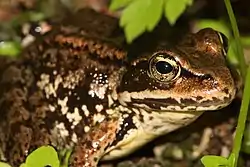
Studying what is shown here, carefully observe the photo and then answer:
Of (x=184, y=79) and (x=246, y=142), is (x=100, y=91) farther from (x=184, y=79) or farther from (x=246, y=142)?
(x=246, y=142)

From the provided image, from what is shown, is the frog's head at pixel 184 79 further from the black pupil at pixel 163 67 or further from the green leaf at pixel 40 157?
the green leaf at pixel 40 157

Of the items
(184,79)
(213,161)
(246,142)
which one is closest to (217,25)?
(246,142)

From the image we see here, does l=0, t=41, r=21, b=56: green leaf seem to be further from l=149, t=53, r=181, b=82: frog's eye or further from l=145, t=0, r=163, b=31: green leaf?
l=145, t=0, r=163, b=31: green leaf

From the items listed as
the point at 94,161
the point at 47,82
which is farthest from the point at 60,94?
the point at 94,161

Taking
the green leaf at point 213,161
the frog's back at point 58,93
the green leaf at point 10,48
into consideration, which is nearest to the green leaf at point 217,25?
the frog's back at point 58,93

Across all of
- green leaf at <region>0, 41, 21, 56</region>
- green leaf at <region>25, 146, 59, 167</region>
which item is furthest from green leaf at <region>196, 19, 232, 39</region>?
green leaf at <region>25, 146, 59, 167</region>

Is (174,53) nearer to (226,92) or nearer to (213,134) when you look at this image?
(226,92)
